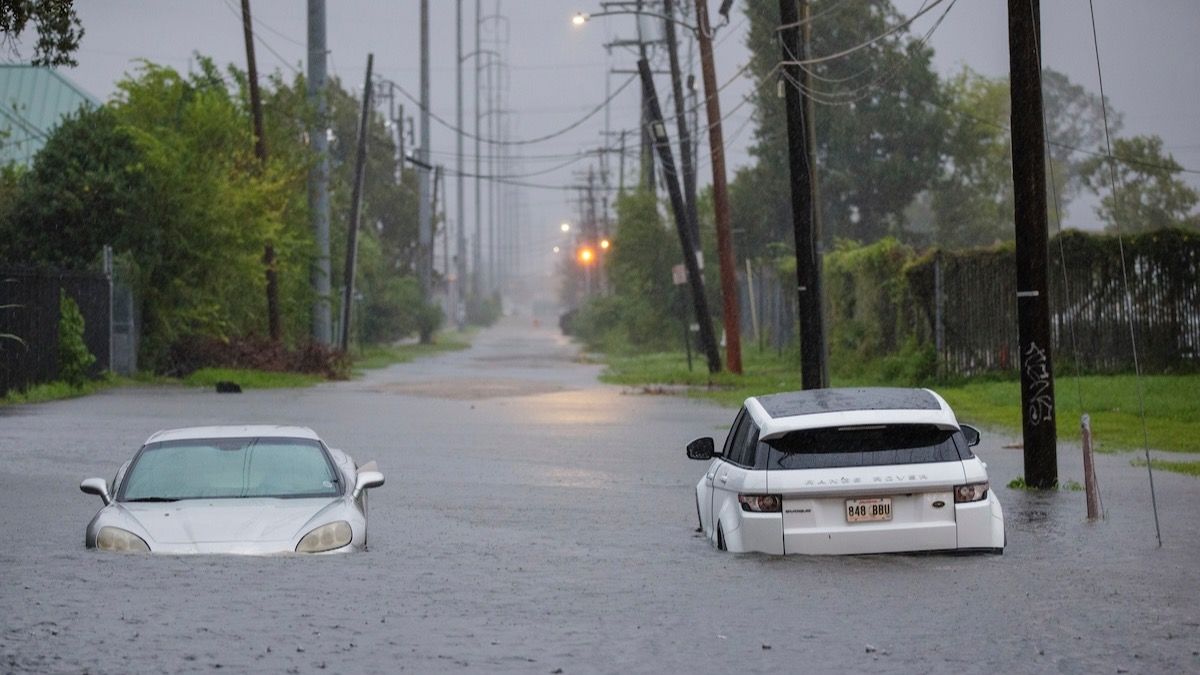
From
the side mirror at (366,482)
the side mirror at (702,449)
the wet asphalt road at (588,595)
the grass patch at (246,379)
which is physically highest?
the grass patch at (246,379)

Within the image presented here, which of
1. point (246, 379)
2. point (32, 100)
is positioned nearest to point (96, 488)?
point (246, 379)

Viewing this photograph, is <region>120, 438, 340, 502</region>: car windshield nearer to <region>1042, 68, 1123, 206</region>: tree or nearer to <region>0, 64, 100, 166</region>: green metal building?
<region>0, 64, 100, 166</region>: green metal building

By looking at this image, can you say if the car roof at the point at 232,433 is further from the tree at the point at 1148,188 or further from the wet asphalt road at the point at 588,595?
the tree at the point at 1148,188

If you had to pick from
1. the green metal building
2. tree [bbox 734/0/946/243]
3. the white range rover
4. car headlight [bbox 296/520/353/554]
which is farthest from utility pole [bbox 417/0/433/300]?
the white range rover

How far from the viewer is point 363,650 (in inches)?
369

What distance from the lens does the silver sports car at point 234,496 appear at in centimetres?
1253

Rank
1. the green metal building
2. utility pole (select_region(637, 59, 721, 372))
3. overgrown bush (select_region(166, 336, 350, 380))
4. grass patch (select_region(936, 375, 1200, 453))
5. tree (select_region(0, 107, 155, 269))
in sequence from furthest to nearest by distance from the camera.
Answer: the green metal building < overgrown bush (select_region(166, 336, 350, 380)) < utility pole (select_region(637, 59, 721, 372)) < tree (select_region(0, 107, 155, 269)) < grass patch (select_region(936, 375, 1200, 453))

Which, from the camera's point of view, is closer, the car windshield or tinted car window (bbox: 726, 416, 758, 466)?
tinted car window (bbox: 726, 416, 758, 466)

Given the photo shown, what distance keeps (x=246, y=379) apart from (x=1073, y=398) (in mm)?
19829

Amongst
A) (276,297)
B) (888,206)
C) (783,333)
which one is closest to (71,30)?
(276,297)

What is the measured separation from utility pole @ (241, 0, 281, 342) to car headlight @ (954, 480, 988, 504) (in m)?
33.9

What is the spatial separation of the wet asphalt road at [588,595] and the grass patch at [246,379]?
20585 millimetres

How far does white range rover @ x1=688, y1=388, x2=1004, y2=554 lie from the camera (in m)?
12.5

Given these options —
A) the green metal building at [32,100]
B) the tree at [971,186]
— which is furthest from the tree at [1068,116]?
the green metal building at [32,100]
